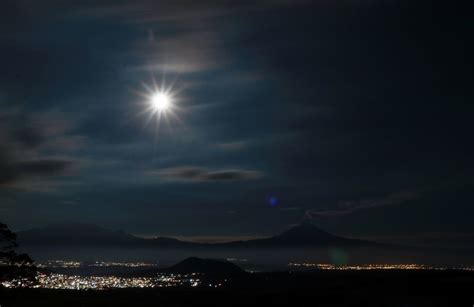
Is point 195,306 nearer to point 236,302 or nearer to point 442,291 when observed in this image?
point 236,302

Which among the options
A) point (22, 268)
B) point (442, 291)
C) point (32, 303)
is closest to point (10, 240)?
point (22, 268)

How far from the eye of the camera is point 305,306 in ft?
450

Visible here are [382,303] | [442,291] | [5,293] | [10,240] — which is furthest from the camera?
[442,291]

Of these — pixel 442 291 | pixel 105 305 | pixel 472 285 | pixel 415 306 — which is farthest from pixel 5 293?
pixel 472 285

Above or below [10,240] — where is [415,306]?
below

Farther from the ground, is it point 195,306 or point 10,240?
point 10,240

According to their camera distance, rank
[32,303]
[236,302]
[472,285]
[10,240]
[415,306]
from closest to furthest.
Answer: [10,240] < [32,303] < [415,306] < [236,302] < [472,285]

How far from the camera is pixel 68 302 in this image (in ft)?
374

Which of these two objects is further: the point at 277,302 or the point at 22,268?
the point at 277,302

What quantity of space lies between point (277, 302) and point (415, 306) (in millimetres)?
40574

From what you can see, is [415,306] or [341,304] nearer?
[415,306]

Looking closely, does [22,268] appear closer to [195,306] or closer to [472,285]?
[195,306]

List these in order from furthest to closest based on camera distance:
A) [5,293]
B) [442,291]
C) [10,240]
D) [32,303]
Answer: [442,291] → [5,293] → [32,303] → [10,240]

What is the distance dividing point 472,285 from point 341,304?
6528 centimetres
